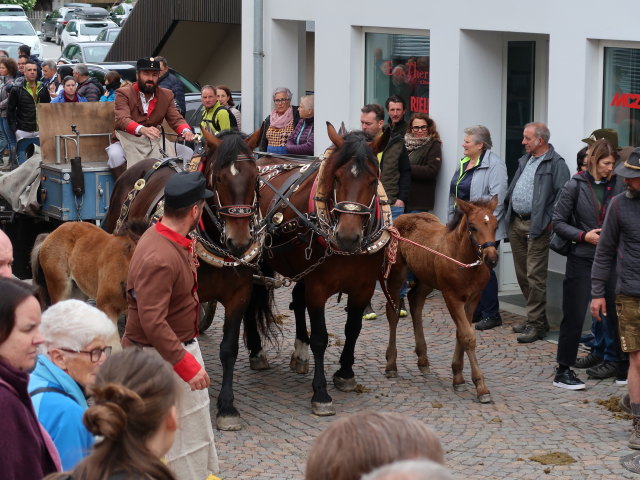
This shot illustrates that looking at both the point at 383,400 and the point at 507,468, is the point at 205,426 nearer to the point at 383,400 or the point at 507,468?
the point at 507,468

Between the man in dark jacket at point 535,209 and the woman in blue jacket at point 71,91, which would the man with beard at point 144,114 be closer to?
the man in dark jacket at point 535,209

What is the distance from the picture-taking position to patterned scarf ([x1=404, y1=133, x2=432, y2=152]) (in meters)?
12.6

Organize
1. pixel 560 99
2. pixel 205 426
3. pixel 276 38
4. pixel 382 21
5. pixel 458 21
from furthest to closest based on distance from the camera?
pixel 276 38 < pixel 382 21 < pixel 458 21 < pixel 560 99 < pixel 205 426

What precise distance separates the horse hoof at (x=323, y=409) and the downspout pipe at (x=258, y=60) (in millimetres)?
8132

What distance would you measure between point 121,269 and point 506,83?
5.73m

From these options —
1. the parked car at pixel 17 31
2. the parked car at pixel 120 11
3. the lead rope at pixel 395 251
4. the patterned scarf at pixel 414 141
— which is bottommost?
the lead rope at pixel 395 251

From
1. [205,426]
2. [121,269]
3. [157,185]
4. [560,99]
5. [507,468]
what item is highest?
[560,99]

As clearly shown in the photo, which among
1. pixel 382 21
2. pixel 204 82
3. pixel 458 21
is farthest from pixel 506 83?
pixel 204 82

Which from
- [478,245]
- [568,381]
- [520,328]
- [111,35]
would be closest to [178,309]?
[478,245]

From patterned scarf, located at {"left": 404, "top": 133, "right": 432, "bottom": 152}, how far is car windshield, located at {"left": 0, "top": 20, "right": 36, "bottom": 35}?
3418cm

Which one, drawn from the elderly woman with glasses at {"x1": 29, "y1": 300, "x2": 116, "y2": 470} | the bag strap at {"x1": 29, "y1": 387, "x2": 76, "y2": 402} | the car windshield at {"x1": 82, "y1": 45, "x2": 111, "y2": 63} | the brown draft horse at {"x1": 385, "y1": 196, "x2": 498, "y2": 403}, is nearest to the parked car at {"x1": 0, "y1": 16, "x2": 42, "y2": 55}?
the car windshield at {"x1": 82, "y1": 45, "x2": 111, "y2": 63}

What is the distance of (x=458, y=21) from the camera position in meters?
12.6

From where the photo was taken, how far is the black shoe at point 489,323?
447 inches

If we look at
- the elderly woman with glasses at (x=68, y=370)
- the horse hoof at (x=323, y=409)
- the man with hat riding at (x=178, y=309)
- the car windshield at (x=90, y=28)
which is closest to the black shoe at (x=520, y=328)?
the horse hoof at (x=323, y=409)
